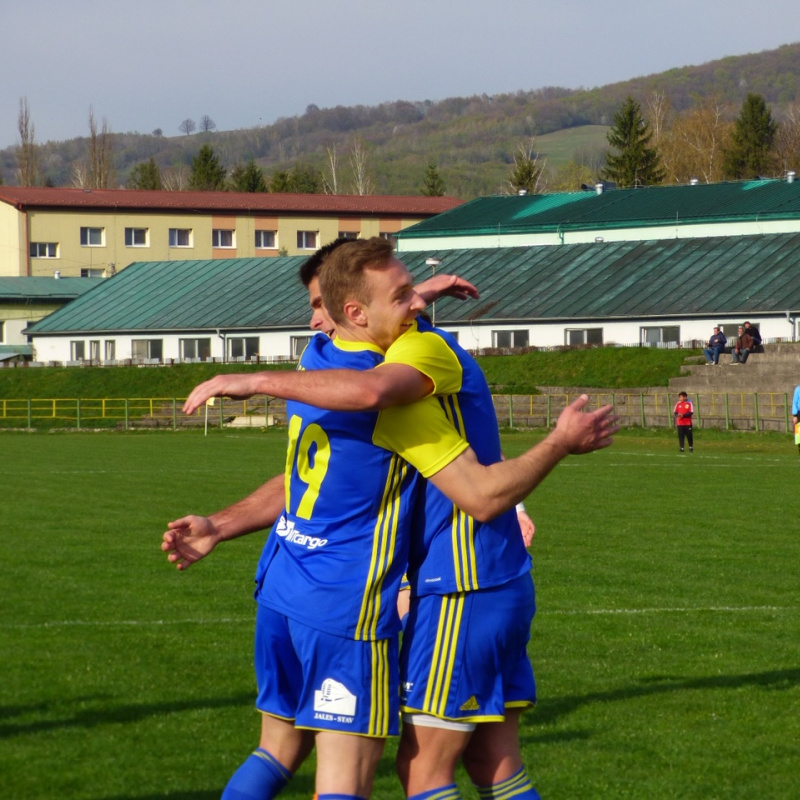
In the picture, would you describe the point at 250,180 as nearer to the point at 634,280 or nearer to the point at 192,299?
the point at 192,299

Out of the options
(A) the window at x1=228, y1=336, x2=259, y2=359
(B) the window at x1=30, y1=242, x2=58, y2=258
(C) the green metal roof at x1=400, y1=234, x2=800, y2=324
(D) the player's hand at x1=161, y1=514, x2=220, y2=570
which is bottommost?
(D) the player's hand at x1=161, y1=514, x2=220, y2=570

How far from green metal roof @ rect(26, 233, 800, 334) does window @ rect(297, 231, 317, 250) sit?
23.3 metres

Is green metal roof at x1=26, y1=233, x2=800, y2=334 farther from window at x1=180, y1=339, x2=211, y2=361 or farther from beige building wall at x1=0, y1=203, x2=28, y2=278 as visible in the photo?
beige building wall at x1=0, y1=203, x2=28, y2=278

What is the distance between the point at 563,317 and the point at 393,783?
51505mm

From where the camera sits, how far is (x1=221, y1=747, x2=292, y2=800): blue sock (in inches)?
160

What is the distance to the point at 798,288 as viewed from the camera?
172ft

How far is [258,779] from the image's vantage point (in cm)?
410

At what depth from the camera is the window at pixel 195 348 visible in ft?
216

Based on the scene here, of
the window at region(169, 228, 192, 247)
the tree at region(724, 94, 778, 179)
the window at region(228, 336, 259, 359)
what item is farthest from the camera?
the tree at region(724, 94, 778, 179)

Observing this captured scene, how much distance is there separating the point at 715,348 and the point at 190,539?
144ft

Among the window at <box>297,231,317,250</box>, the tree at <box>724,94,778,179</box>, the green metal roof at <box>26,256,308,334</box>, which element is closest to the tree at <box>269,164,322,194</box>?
the window at <box>297,231,317,250</box>

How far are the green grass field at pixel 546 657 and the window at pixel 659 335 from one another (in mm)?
36581

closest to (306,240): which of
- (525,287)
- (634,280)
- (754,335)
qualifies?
(525,287)

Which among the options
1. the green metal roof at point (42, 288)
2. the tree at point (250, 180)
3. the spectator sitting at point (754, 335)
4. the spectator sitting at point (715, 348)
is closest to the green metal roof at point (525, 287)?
the spectator sitting at point (754, 335)
